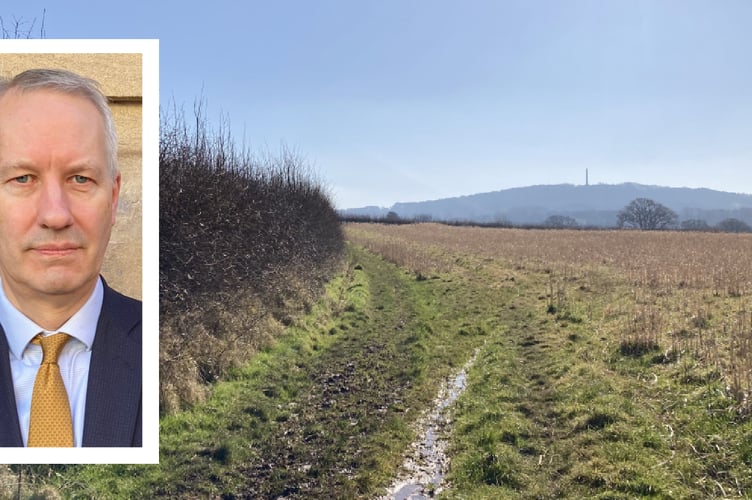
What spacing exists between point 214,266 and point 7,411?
6.56 meters

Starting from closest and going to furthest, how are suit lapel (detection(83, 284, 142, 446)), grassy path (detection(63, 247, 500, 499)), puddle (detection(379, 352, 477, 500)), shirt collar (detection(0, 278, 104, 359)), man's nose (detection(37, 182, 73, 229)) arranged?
1. man's nose (detection(37, 182, 73, 229))
2. shirt collar (detection(0, 278, 104, 359))
3. suit lapel (detection(83, 284, 142, 446))
4. grassy path (detection(63, 247, 500, 499))
5. puddle (detection(379, 352, 477, 500))

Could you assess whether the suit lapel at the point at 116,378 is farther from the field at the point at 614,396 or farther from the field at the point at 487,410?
the field at the point at 614,396

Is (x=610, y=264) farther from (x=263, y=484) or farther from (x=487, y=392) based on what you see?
(x=263, y=484)

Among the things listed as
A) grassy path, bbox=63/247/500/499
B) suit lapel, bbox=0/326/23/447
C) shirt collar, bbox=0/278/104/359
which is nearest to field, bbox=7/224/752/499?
grassy path, bbox=63/247/500/499

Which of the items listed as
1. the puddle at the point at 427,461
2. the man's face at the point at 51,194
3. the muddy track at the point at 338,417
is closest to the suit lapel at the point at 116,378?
the man's face at the point at 51,194

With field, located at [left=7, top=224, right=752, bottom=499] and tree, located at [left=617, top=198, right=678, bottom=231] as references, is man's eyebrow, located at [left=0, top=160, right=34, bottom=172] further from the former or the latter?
tree, located at [left=617, top=198, right=678, bottom=231]

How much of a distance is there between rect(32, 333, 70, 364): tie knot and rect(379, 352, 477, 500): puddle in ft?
12.9

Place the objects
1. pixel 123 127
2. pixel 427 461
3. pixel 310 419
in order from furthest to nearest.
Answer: pixel 310 419, pixel 427 461, pixel 123 127

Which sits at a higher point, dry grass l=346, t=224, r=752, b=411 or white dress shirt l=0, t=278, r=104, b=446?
white dress shirt l=0, t=278, r=104, b=446

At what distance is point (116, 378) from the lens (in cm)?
232

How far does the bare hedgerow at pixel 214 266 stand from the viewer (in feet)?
22.5

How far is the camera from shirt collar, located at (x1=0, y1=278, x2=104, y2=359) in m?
2.16

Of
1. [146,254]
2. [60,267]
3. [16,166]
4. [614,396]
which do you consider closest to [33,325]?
[60,267]

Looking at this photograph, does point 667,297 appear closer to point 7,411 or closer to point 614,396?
point 614,396
